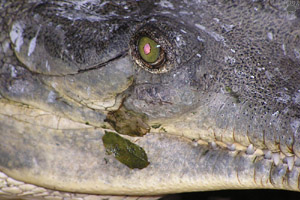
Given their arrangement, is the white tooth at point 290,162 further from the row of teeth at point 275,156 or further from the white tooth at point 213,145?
the white tooth at point 213,145

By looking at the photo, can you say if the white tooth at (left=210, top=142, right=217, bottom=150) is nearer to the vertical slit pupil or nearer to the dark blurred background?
the vertical slit pupil

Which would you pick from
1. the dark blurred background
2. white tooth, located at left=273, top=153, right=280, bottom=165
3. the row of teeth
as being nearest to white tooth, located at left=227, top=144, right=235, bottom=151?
the row of teeth

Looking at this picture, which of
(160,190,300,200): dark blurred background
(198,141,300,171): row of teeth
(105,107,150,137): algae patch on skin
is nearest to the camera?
(198,141,300,171): row of teeth

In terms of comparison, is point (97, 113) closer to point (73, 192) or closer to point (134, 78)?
point (134, 78)

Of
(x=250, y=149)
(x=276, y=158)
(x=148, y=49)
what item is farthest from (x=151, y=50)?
(x=276, y=158)

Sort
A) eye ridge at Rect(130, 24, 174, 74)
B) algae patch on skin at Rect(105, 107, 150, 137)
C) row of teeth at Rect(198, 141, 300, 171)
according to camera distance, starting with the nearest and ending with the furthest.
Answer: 1. row of teeth at Rect(198, 141, 300, 171)
2. eye ridge at Rect(130, 24, 174, 74)
3. algae patch on skin at Rect(105, 107, 150, 137)

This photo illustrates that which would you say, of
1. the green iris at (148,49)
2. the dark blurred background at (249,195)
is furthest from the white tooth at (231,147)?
the dark blurred background at (249,195)

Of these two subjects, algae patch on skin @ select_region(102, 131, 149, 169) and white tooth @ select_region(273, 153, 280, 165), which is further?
algae patch on skin @ select_region(102, 131, 149, 169)

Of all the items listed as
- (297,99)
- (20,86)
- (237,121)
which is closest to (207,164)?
(237,121)
